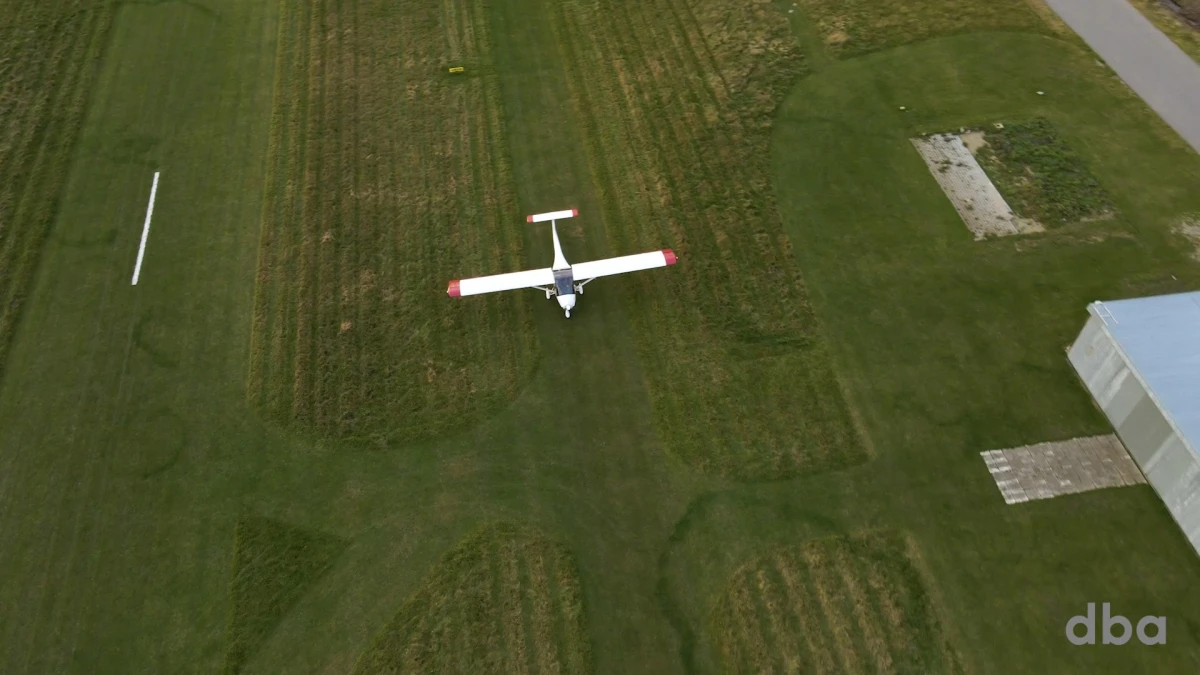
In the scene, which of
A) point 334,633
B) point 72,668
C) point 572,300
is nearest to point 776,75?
point 572,300

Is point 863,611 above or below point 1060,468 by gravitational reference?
below

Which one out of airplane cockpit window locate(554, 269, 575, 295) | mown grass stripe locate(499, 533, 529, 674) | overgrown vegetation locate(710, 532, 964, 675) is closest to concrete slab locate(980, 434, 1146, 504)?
overgrown vegetation locate(710, 532, 964, 675)

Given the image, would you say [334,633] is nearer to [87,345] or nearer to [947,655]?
[87,345]

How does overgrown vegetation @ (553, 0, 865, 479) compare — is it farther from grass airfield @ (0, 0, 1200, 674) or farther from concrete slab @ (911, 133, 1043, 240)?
concrete slab @ (911, 133, 1043, 240)

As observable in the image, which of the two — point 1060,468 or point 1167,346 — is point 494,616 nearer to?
point 1060,468

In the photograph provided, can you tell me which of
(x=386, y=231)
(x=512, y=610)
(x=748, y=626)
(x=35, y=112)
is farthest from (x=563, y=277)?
(x=35, y=112)

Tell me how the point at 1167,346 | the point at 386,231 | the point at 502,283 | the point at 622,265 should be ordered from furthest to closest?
the point at 386,231, the point at 622,265, the point at 502,283, the point at 1167,346
